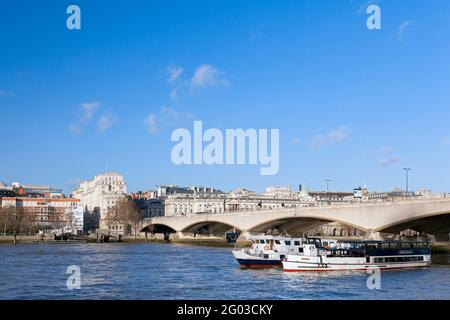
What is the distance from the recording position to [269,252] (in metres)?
48.0

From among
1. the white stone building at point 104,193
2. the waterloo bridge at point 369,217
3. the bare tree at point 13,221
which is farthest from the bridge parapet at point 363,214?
the white stone building at point 104,193

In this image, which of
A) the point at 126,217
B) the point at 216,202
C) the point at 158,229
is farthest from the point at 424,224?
the point at 216,202

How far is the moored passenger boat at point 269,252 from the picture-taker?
46719 mm

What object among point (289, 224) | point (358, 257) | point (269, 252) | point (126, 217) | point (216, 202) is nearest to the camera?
point (358, 257)

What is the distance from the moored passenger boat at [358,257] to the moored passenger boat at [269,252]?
1.84 meters

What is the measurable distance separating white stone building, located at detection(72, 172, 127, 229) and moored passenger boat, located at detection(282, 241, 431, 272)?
112163mm

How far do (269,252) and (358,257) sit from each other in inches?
258

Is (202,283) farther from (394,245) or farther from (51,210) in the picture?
(51,210)

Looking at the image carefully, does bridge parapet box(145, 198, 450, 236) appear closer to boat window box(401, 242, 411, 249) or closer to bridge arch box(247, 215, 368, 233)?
bridge arch box(247, 215, 368, 233)

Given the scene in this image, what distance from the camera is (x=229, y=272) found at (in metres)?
42.3

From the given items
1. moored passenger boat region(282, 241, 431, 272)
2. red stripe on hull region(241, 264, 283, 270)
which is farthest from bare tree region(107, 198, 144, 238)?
moored passenger boat region(282, 241, 431, 272)

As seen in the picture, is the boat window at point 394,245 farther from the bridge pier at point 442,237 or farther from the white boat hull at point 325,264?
the bridge pier at point 442,237
